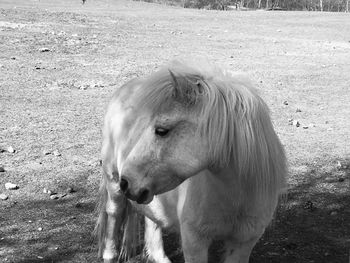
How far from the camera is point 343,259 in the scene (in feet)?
13.6

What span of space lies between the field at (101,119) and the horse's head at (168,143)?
181 cm

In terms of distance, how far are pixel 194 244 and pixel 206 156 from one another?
0.69 meters

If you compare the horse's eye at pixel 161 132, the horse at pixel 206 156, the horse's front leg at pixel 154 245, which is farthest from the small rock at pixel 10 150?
the horse's eye at pixel 161 132

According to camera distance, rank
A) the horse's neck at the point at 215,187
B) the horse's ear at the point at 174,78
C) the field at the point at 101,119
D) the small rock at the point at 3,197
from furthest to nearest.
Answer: the small rock at the point at 3,197 < the field at the point at 101,119 < the horse's neck at the point at 215,187 < the horse's ear at the point at 174,78

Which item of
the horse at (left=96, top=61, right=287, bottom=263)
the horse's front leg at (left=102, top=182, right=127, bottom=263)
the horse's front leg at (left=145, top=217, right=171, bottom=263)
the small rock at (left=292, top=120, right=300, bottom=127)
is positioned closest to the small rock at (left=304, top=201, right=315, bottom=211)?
the horse's front leg at (left=145, top=217, right=171, bottom=263)

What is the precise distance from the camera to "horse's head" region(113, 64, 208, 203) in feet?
8.28

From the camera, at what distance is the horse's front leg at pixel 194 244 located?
298 centimetres

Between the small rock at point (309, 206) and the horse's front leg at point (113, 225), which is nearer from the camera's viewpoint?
the horse's front leg at point (113, 225)

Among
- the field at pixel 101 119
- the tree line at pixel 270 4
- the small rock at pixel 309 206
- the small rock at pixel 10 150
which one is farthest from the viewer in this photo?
the tree line at pixel 270 4

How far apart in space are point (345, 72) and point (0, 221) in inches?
362

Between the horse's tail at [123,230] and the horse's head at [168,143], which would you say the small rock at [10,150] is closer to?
the horse's tail at [123,230]

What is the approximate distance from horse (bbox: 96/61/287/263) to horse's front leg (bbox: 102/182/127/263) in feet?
2.60

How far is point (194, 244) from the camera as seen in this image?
3.00 m

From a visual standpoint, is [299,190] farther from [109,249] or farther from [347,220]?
[109,249]
